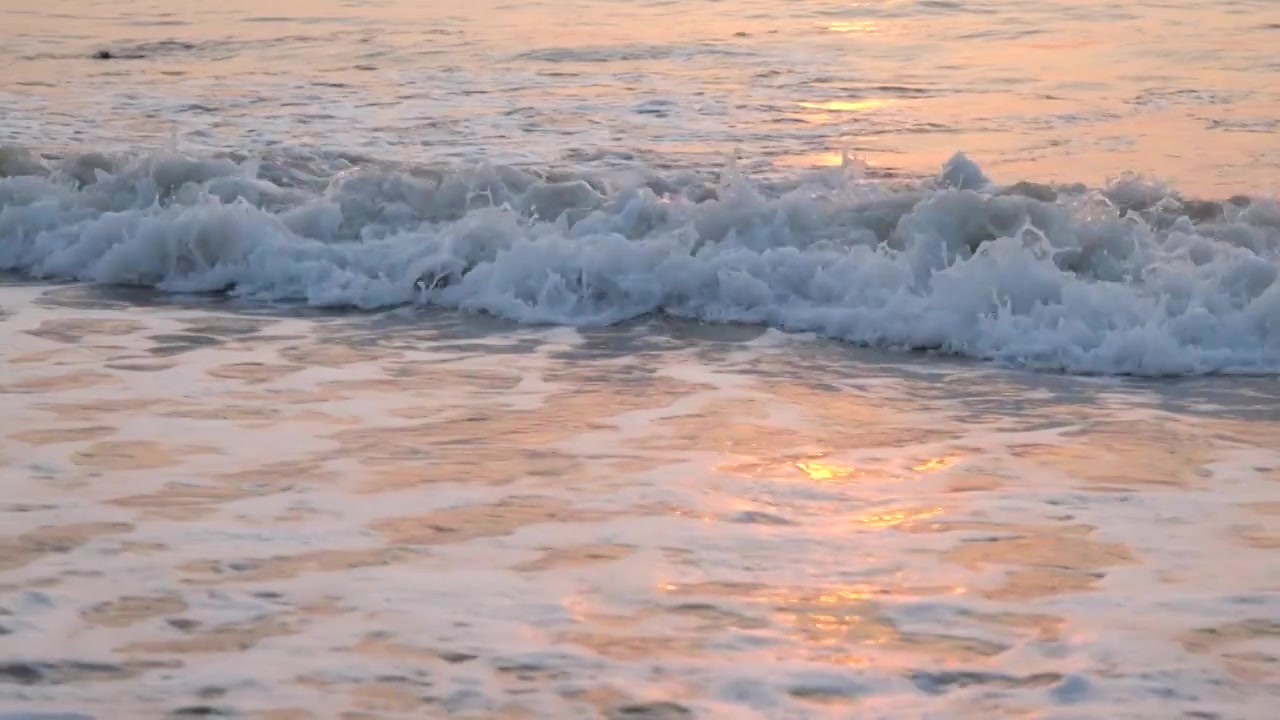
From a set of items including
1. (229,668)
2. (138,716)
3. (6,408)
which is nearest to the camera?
(138,716)

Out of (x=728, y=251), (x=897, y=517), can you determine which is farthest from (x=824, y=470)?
(x=728, y=251)

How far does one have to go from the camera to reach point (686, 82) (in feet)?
48.6

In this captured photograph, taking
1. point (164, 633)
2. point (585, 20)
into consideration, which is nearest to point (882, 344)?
point (164, 633)

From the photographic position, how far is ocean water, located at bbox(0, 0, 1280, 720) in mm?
4008

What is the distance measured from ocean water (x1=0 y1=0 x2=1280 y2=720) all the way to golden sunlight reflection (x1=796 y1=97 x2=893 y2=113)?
2.3 inches

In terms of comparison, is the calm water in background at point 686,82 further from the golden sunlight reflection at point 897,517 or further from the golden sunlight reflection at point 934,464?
the golden sunlight reflection at point 897,517

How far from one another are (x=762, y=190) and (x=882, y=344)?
2651 mm

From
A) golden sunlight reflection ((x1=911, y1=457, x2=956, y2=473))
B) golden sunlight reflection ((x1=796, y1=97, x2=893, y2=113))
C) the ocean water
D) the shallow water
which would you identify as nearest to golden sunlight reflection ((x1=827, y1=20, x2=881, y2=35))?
the ocean water

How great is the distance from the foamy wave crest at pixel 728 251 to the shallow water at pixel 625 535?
500mm

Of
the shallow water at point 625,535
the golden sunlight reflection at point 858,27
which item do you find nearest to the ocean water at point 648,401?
the shallow water at point 625,535

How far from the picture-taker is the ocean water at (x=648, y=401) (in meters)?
4.01

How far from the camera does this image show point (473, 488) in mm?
5324

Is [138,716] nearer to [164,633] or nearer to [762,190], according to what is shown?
[164,633]

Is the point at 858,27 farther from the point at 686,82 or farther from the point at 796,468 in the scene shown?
the point at 796,468
